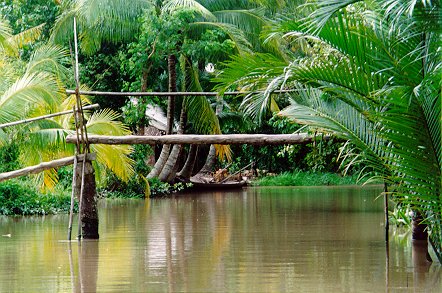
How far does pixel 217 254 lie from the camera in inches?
420

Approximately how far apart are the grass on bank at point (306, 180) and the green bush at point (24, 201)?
46.6 ft

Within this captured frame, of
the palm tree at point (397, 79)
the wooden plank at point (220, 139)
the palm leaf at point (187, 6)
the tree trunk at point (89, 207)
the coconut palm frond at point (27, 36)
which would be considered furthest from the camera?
the coconut palm frond at point (27, 36)

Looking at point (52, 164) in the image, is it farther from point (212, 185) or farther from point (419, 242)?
point (212, 185)

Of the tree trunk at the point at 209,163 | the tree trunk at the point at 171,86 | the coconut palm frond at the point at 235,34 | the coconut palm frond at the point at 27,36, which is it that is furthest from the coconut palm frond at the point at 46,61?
the tree trunk at the point at 209,163

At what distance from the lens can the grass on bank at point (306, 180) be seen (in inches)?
1264

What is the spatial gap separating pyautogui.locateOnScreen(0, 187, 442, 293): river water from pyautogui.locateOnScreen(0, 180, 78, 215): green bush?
84 centimetres

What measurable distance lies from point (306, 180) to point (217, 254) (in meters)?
22.1

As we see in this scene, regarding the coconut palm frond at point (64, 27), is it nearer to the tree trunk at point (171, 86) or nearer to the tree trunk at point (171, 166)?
the tree trunk at point (171, 86)

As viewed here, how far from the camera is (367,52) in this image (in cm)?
834

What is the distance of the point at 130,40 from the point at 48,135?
9.22 meters

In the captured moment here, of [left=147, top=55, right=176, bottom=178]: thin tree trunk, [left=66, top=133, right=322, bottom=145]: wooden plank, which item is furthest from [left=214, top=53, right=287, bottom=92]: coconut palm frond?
[left=147, top=55, right=176, bottom=178]: thin tree trunk

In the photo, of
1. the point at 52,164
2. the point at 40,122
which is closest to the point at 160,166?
the point at 40,122

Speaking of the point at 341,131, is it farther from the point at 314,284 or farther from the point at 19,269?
the point at 19,269

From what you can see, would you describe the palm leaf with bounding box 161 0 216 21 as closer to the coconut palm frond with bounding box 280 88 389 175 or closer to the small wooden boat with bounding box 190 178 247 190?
the small wooden boat with bounding box 190 178 247 190
